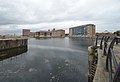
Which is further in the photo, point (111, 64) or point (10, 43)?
point (10, 43)

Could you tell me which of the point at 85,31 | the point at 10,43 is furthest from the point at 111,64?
the point at 85,31

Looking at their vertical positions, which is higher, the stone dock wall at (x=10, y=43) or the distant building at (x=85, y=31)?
the distant building at (x=85, y=31)

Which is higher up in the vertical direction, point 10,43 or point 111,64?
point 111,64

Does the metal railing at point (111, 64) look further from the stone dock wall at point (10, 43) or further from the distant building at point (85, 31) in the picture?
the distant building at point (85, 31)

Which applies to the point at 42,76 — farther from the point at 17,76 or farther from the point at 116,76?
the point at 116,76

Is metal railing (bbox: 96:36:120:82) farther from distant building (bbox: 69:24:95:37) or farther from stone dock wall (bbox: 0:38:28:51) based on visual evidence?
distant building (bbox: 69:24:95:37)

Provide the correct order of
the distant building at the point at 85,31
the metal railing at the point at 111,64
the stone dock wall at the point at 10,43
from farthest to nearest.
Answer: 1. the distant building at the point at 85,31
2. the stone dock wall at the point at 10,43
3. the metal railing at the point at 111,64

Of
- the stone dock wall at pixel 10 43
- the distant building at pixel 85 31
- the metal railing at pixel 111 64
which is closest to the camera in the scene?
the metal railing at pixel 111 64

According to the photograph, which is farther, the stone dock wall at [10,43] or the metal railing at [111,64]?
the stone dock wall at [10,43]

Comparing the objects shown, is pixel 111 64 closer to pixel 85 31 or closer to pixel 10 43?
pixel 10 43

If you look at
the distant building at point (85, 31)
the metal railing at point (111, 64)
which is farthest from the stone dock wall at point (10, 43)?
the distant building at point (85, 31)

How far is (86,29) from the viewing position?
166 m

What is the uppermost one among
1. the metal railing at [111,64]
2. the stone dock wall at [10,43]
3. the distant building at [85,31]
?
the distant building at [85,31]

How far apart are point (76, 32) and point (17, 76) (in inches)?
7260
